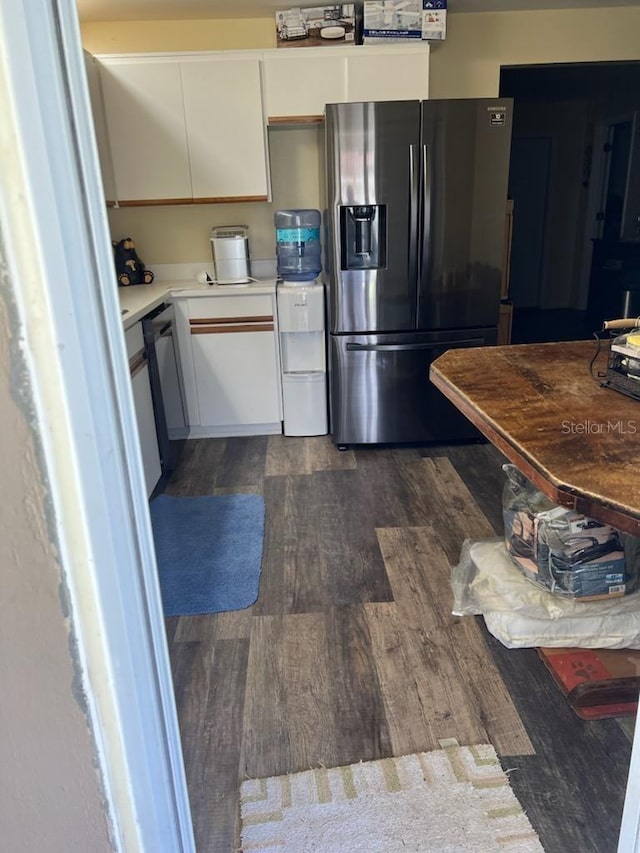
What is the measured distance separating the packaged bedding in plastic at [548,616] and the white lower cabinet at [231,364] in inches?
80.4

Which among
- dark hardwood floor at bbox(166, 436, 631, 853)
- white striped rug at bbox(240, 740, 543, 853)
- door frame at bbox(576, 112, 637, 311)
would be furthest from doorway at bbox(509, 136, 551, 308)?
white striped rug at bbox(240, 740, 543, 853)

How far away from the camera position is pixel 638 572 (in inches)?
73.4

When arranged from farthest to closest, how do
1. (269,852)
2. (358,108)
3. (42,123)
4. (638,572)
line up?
(358,108)
(638,572)
(269,852)
(42,123)

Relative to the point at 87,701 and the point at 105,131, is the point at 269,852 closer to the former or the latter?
the point at 87,701

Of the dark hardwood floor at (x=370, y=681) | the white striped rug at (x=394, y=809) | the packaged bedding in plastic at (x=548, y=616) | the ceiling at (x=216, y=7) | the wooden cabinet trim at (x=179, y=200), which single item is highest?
the ceiling at (x=216, y=7)

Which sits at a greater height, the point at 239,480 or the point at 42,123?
the point at 42,123

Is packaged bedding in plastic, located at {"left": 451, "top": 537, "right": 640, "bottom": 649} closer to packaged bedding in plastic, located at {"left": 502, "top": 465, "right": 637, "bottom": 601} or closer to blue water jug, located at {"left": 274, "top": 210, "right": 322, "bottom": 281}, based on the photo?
packaged bedding in plastic, located at {"left": 502, "top": 465, "right": 637, "bottom": 601}

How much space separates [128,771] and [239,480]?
8.16ft

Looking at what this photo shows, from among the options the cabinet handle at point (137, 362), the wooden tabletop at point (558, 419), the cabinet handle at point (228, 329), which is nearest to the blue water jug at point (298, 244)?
the cabinet handle at point (228, 329)

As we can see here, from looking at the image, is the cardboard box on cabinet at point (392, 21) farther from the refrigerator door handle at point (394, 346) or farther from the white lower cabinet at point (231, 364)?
the refrigerator door handle at point (394, 346)

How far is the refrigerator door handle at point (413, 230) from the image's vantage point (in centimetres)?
305

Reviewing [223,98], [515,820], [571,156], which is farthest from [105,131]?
[571,156]

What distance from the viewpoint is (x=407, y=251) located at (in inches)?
126

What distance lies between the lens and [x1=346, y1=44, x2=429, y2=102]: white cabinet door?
10.9 feet
